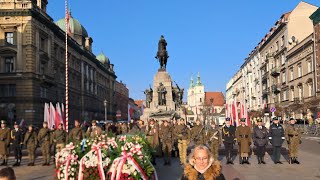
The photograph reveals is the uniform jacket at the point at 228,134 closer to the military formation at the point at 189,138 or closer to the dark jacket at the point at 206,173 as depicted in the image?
the military formation at the point at 189,138

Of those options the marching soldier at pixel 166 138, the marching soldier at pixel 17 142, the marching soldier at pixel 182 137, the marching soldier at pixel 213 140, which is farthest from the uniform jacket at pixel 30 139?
the marching soldier at pixel 213 140

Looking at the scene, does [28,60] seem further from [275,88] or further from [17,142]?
[275,88]

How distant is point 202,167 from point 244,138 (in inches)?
464

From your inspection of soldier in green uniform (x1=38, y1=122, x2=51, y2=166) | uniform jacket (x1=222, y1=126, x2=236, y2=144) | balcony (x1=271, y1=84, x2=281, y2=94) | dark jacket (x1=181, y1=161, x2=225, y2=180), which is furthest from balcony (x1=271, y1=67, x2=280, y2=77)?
dark jacket (x1=181, y1=161, x2=225, y2=180)

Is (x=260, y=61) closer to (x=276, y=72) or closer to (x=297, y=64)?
(x=276, y=72)

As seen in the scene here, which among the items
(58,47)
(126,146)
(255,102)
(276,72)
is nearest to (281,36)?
(276,72)

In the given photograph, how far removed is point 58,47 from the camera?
62.2 metres

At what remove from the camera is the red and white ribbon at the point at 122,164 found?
7180mm

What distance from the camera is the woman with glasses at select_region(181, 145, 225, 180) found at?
4.36 m

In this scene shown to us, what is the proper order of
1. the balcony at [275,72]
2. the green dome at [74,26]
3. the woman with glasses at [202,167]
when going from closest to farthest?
the woman with glasses at [202,167] → the balcony at [275,72] → the green dome at [74,26]

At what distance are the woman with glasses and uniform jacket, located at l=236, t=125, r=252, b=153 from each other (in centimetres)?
1146

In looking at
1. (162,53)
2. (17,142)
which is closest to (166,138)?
(17,142)

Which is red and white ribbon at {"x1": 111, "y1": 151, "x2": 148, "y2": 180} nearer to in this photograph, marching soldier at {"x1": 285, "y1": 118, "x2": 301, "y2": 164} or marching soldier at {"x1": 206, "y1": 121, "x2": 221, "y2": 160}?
marching soldier at {"x1": 206, "y1": 121, "x2": 221, "y2": 160}

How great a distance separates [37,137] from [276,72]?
54287mm
